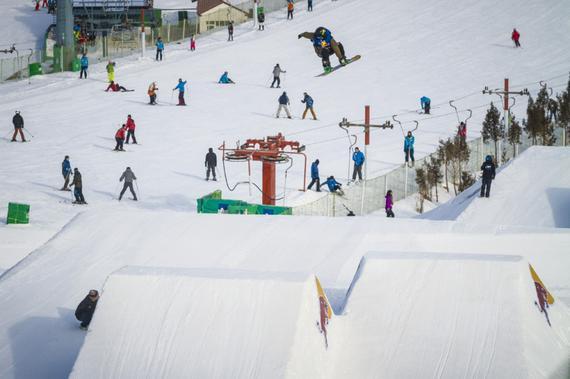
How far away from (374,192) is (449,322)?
12282 mm

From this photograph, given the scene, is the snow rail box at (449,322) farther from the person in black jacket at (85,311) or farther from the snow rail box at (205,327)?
the person in black jacket at (85,311)

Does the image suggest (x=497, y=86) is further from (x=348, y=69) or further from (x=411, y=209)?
(x=411, y=209)

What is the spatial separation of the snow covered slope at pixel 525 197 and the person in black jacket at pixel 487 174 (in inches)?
7.0

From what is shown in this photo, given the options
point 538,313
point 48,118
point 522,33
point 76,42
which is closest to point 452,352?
point 538,313

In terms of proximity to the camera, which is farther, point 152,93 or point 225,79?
point 225,79

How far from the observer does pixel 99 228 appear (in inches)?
768

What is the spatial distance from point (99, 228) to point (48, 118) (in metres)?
14.9

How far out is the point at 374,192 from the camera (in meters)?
Answer: 25.6

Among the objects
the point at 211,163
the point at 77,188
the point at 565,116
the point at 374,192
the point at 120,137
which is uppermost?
the point at 565,116

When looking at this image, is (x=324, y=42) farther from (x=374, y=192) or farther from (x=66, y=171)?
(x=66, y=171)

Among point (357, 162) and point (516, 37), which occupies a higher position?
point (516, 37)

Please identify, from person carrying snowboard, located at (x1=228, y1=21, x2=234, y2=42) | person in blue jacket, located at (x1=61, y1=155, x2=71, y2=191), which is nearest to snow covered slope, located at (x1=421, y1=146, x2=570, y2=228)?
A: person in blue jacket, located at (x1=61, y1=155, x2=71, y2=191)

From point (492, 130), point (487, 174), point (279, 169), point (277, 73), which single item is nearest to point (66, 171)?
point (279, 169)

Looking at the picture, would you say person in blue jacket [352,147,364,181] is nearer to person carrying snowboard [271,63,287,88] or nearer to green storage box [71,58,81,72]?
person carrying snowboard [271,63,287,88]
